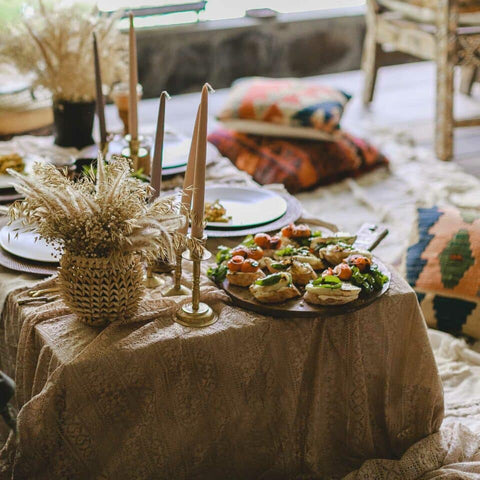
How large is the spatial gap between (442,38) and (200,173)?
93.9 inches

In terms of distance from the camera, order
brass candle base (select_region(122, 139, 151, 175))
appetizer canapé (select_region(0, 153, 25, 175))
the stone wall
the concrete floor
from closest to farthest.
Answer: brass candle base (select_region(122, 139, 151, 175)), appetizer canapé (select_region(0, 153, 25, 175)), the concrete floor, the stone wall

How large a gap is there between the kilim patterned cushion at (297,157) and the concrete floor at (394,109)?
0.38 m

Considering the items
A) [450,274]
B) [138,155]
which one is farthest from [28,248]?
[450,274]

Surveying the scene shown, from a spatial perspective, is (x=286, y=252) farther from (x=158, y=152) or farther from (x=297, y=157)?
(x=297, y=157)

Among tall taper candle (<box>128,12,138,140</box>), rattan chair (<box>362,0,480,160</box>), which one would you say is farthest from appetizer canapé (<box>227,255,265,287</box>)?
rattan chair (<box>362,0,480,160</box>)

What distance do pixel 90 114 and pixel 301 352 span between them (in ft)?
3.42

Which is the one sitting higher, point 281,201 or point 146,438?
A: point 281,201

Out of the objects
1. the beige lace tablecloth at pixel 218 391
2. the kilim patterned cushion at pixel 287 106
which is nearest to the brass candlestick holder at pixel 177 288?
the beige lace tablecloth at pixel 218 391

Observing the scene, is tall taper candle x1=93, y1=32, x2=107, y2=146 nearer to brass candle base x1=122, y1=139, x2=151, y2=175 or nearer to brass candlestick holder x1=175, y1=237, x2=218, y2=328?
brass candle base x1=122, y1=139, x2=151, y2=175

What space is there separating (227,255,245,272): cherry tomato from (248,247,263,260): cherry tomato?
5 cm

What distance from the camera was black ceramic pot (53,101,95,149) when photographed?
191cm

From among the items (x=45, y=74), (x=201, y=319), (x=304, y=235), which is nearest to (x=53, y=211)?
(x=201, y=319)

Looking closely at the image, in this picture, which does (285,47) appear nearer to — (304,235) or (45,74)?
(45,74)

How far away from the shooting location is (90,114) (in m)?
1.96
